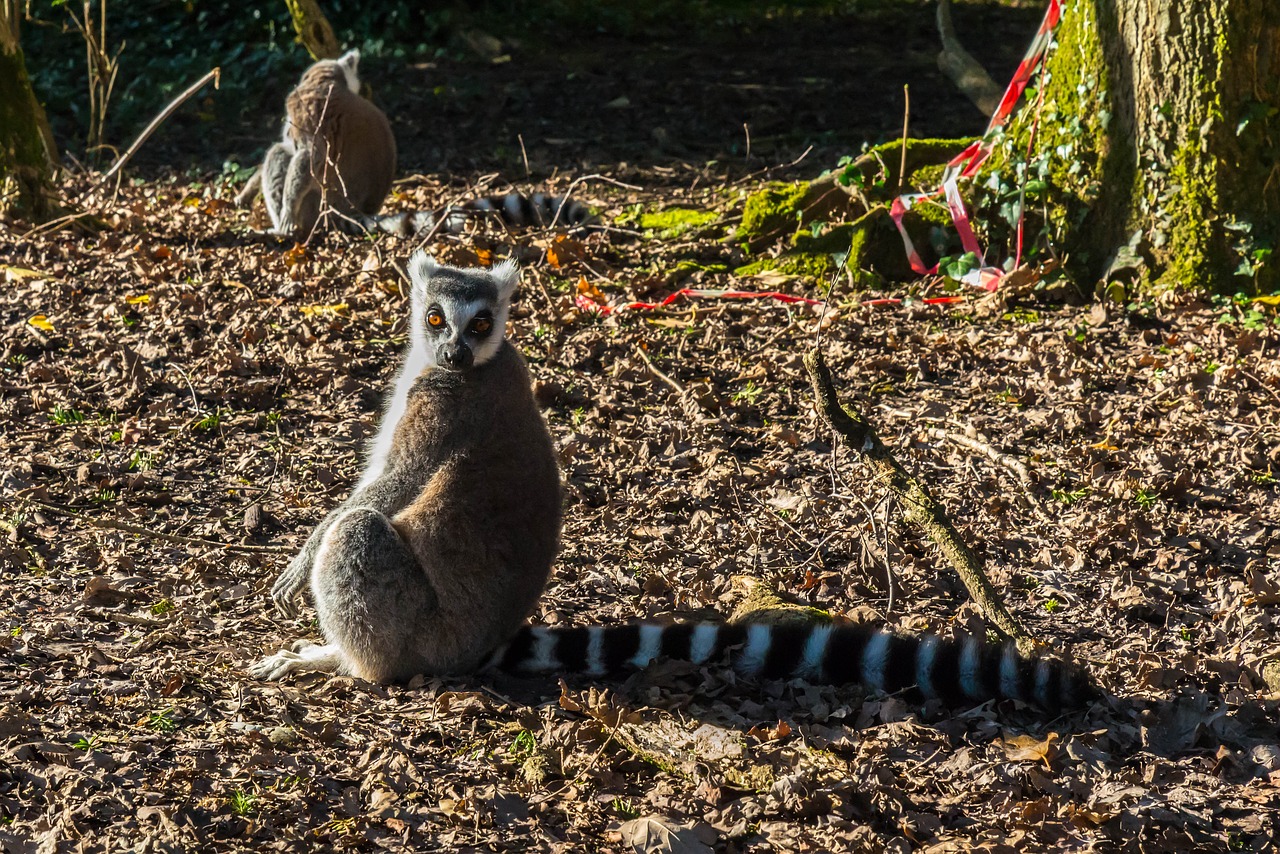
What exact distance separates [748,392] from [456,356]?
8.86 feet

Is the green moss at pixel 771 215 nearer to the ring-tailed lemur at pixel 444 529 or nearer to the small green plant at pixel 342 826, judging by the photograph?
the ring-tailed lemur at pixel 444 529

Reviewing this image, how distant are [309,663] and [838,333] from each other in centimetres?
413

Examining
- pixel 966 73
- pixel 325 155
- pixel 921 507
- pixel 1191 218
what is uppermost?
pixel 966 73

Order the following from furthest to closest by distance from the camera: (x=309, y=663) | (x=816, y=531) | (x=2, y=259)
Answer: (x=2, y=259) < (x=816, y=531) < (x=309, y=663)

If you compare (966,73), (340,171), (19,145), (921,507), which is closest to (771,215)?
(966,73)

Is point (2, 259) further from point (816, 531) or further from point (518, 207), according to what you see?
point (816, 531)

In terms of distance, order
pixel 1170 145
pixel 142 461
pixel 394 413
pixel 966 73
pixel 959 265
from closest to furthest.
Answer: pixel 394 413, pixel 142 461, pixel 1170 145, pixel 959 265, pixel 966 73

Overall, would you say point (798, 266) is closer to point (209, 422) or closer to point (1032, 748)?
point (209, 422)

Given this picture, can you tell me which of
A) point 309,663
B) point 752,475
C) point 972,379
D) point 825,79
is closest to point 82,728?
point 309,663

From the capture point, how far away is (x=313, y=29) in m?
11.5

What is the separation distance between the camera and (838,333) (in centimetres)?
746

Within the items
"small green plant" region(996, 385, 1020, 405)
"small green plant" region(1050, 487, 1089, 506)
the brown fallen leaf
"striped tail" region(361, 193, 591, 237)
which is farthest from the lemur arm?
"striped tail" region(361, 193, 591, 237)

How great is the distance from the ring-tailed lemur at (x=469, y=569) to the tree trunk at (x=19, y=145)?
649cm

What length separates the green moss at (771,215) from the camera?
29.6 ft
